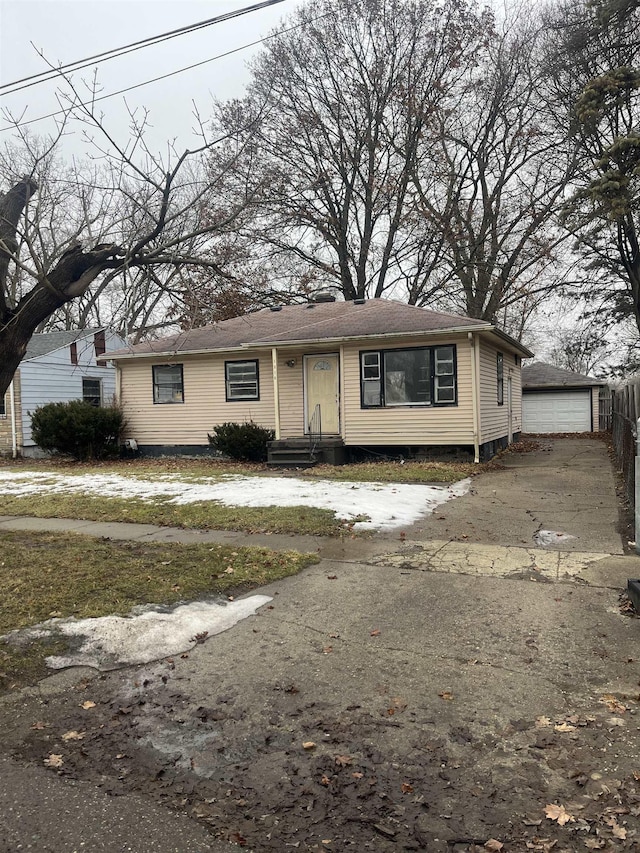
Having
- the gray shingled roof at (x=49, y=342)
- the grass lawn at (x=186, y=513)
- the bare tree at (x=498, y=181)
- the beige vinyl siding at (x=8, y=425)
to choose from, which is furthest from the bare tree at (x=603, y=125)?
the beige vinyl siding at (x=8, y=425)

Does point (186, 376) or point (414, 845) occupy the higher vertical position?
point (186, 376)

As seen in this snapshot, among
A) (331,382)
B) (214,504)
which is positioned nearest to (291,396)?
(331,382)

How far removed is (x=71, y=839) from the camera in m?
2.36

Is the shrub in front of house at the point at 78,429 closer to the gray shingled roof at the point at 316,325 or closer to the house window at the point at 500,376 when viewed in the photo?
the gray shingled roof at the point at 316,325

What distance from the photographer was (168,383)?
59.7 ft

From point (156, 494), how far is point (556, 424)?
859 inches

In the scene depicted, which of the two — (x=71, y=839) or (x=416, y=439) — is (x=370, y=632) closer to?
(x=71, y=839)

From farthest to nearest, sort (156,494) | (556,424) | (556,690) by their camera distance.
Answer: (556,424) < (156,494) < (556,690)

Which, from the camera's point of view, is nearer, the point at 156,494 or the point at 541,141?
the point at 156,494

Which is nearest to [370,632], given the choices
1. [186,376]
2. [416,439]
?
[416,439]

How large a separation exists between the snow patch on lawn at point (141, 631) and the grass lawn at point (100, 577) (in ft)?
0.44

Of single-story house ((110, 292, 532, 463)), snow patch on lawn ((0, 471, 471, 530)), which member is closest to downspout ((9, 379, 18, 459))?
single-story house ((110, 292, 532, 463))

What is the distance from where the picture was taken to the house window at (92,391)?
72.2ft

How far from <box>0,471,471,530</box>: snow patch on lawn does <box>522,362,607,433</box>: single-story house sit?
17.5m
